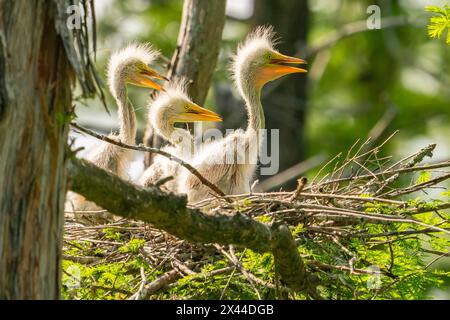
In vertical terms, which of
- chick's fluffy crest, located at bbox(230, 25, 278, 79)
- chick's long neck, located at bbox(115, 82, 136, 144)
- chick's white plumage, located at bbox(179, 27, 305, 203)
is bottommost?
chick's white plumage, located at bbox(179, 27, 305, 203)

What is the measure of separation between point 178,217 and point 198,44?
4.08m

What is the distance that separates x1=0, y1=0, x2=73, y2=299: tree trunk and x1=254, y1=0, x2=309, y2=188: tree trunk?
8764 mm

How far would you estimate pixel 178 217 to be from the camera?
13.0ft

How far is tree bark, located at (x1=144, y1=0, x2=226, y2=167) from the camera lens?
785 centimetres

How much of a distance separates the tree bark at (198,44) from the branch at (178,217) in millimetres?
3668

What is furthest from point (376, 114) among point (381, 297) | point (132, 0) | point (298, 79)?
point (381, 297)

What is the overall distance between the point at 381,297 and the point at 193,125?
3.56 meters

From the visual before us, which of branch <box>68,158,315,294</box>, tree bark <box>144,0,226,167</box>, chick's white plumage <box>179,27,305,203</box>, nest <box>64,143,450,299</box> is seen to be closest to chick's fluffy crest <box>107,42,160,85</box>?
tree bark <box>144,0,226,167</box>

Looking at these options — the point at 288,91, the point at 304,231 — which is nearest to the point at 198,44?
the point at 304,231

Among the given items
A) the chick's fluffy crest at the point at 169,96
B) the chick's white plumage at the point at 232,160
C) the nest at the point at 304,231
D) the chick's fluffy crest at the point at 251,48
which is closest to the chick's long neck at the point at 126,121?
the chick's fluffy crest at the point at 169,96

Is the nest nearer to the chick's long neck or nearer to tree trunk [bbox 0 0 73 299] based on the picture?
tree trunk [bbox 0 0 73 299]

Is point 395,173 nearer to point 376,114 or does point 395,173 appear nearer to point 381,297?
point 381,297

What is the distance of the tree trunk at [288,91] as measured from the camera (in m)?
12.7

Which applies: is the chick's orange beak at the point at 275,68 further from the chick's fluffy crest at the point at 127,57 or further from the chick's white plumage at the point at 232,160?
the chick's fluffy crest at the point at 127,57
